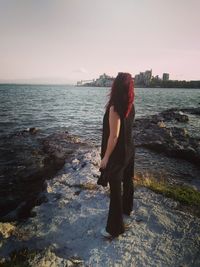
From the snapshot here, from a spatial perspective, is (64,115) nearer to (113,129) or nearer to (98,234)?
(98,234)

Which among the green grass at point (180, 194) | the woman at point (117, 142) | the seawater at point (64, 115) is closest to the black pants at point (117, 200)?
the woman at point (117, 142)

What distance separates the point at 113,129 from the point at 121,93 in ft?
2.12

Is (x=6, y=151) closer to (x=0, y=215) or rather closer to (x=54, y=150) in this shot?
(x=54, y=150)

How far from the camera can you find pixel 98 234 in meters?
5.18

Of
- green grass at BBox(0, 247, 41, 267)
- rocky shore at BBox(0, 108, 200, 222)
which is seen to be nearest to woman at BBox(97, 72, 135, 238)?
green grass at BBox(0, 247, 41, 267)

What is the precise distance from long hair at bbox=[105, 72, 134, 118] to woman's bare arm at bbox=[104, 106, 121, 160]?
9 centimetres

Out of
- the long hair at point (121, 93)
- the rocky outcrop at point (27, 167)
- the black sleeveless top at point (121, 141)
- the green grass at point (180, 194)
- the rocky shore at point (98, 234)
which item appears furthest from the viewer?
the rocky outcrop at point (27, 167)

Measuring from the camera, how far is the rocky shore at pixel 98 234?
14.8 feet

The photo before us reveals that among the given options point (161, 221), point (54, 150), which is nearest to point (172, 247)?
point (161, 221)

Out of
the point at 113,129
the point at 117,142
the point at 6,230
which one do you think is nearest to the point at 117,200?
the point at 117,142

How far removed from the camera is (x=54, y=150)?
14.2 metres

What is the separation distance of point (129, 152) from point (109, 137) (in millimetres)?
711

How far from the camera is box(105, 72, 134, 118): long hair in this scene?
14.3ft

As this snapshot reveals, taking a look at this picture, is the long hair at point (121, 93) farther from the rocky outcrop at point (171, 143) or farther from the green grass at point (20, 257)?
the rocky outcrop at point (171, 143)
